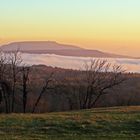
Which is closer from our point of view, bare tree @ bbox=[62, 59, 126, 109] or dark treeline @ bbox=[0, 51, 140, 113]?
dark treeline @ bbox=[0, 51, 140, 113]

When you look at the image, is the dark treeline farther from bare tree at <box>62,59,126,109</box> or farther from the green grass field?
the green grass field

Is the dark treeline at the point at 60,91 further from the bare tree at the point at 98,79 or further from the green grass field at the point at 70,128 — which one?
the green grass field at the point at 70,128

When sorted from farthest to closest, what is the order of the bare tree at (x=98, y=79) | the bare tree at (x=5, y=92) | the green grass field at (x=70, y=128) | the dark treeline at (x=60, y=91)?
the bare tree at (x=98, y=79), the dark treeline at (x=60, y=91), the bare tree at (x=5, y=92), the green grass field at (x=70, y=128)

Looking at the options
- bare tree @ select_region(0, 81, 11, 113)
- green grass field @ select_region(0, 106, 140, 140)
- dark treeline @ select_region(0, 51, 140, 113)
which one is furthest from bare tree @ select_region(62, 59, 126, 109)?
green grass field @ select_region(0, 106, 140, 140)

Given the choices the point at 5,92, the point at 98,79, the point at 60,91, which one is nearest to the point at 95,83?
the point at 98,79

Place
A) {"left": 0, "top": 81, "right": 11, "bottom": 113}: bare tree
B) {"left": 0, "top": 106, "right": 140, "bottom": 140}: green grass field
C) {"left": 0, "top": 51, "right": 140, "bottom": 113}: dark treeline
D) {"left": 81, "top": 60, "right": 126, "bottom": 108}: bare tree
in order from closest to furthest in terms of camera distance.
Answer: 1. {"left": 0, "top": 106, "right": 140, "bottom": 140}: green grass field
2. {"left": 0, "top": 81, "right": 11, "bottom": 113}: bare tree
3. {"left": 0, "top": 51, "right": 140, "bottom": 113}: dark treeline
4. {"left": 81, "top": 60, "right": 126, "bottom": 108}: bare tree

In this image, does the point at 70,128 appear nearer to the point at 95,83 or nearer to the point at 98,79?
the point at 98,79

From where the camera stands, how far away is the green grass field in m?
22.7

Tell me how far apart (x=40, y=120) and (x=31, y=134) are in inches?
182

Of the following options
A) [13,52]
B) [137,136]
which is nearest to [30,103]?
[13,52]

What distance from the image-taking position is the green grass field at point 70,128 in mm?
22688

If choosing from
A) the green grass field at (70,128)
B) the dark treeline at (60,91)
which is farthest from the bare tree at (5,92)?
the green grass field at (70,128)

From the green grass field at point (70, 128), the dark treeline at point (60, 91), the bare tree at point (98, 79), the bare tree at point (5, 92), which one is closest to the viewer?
the green grass field at point (70, 128)

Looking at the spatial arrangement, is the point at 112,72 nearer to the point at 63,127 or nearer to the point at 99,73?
the point at 99,73
